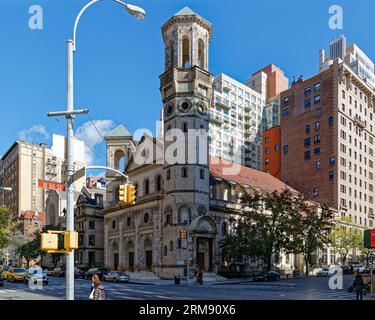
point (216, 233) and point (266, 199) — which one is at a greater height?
point (266, 199)

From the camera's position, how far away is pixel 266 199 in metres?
57.0

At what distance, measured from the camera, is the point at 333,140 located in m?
85.5

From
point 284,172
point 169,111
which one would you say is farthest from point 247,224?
point 284,172

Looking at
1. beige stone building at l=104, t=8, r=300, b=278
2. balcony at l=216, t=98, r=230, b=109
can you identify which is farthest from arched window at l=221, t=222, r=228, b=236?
balcony at l=216, t=98, r=230, b=109

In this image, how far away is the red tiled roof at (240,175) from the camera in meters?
67.4

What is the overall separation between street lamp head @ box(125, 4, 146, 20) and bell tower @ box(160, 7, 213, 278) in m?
40.7

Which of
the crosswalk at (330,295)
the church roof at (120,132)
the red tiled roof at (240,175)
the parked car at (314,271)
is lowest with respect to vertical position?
the parked car at (314,271)

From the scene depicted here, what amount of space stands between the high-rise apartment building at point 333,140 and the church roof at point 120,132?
36028mm

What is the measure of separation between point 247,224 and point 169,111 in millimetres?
17879

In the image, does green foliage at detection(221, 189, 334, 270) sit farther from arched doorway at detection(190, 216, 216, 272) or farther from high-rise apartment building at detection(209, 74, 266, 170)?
high-rise apartment building at detection(209, 74, 266, 170)

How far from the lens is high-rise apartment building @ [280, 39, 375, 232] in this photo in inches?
3398

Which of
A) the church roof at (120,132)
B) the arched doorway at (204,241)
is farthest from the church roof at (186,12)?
the arched doorway at (204,241)

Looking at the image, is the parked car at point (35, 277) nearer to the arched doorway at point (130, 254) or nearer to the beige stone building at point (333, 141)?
the arched doorway at point (130, 254)
